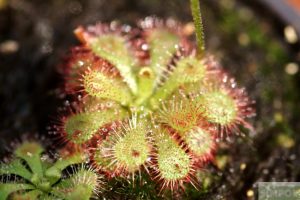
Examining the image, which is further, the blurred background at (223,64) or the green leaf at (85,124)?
the blurred background at (223,64)

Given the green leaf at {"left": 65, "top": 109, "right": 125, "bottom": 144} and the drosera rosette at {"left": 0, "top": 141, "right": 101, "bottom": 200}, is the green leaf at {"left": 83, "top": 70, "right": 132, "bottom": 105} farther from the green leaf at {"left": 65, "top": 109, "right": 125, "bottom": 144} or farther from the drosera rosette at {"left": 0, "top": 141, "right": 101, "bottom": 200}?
the drosera rosette at {"left": 0, "top": 141, "right": 101, "bottom": 200}

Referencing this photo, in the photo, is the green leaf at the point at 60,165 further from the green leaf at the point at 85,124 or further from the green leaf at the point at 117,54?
the green leaf at the point at 117,54

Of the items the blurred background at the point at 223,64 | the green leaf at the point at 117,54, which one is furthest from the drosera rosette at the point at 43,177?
the green leaf at the point at 117,54

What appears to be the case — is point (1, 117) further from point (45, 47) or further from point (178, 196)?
point (178, 196)

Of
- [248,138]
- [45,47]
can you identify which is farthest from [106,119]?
[45,47]

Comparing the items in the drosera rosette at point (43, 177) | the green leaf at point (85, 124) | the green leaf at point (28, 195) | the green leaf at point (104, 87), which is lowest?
the green leaf at point (28, 195)

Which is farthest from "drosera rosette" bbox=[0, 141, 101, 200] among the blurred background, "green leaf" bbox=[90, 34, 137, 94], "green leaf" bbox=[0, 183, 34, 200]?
"green leaf" bbox=[90, 34, 137, 94]

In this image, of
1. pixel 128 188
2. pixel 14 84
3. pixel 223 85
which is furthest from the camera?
pixel 14 84
